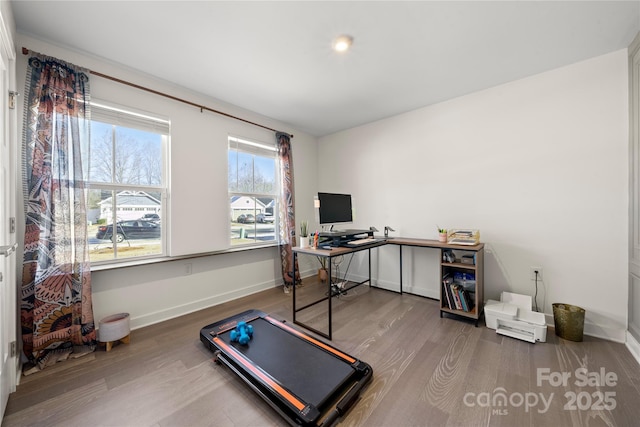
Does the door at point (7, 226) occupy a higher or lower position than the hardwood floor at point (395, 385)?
higher

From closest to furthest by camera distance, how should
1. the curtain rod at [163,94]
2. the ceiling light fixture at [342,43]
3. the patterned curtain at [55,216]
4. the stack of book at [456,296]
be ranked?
the patterned curtain at [55,216] → the ceiling light fixture at [342,43] → the curtain rod at [163,94] → the stack of book at [456,296]

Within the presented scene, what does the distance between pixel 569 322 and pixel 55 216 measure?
4.64 meters

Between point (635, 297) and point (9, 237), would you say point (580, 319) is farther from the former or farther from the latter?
point (9, 237)

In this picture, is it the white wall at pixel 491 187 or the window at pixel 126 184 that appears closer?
the white wall at pixel 491 187

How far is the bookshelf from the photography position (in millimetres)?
2518

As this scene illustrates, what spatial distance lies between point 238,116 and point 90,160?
1752 millimetres

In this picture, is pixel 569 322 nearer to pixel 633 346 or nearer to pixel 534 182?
pixel 633 346

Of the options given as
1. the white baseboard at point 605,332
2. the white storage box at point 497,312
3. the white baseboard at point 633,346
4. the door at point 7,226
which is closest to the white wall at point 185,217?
the door at point 7,226

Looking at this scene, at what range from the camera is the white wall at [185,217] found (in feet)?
7.65

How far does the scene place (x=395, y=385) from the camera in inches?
65.9

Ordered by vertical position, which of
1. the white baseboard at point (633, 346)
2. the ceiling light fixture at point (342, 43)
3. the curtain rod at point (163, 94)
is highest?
the ceiling light fixture at point (342, 43)

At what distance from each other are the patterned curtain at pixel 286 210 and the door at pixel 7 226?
103 inches

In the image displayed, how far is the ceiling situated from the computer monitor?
1.32 meters

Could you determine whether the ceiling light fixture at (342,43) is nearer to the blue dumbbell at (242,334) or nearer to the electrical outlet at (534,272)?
the blue dumbbell at (242,334)
